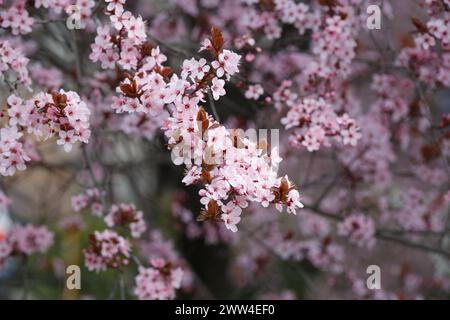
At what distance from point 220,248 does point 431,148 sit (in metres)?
2.52

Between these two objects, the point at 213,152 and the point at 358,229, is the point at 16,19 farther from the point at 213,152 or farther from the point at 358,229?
the point at 358,229

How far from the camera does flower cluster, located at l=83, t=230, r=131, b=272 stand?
3.34 meters

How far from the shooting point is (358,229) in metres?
4.34

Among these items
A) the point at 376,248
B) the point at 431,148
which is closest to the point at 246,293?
the point at 431,148

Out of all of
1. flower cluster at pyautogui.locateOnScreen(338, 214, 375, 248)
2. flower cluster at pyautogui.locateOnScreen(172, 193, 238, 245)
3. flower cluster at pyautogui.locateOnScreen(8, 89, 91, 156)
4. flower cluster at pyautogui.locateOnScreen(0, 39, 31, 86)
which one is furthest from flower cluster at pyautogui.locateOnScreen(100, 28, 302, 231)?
flower cluster at pyautogui.locateOnScreen(172, 193, 238, 245)

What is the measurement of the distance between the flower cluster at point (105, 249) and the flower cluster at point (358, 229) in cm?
168

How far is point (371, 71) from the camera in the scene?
201 inches

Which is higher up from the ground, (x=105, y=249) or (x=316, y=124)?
(x=316, y=124)

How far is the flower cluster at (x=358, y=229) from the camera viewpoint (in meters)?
4.33

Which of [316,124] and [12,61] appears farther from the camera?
[316,124]

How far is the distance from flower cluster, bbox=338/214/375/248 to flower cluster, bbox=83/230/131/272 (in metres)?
1.68

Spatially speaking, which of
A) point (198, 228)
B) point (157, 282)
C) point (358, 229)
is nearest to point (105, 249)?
point (157, 282)

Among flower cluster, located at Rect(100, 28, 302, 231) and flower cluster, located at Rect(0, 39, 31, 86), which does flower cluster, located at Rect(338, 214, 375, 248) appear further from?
flower cluster, located at Rect(0, 39, 31, 86)

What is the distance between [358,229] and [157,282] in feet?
5.26
